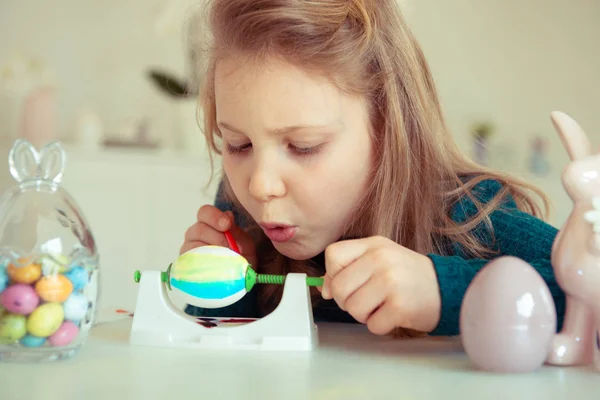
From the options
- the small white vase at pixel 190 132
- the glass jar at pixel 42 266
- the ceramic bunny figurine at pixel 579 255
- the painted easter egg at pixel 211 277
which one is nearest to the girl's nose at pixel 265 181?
the painted easter egg at pixel 211 277

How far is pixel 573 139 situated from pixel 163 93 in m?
2.73

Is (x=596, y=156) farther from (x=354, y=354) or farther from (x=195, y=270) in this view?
(x=195, y=270)

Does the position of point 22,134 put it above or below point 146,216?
above

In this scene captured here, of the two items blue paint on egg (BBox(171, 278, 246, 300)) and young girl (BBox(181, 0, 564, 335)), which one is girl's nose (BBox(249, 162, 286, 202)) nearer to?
young girl (BBox(181, 0, 564, 335))

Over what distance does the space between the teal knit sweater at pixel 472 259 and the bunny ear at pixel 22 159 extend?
0.42m

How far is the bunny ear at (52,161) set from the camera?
0.74 metres

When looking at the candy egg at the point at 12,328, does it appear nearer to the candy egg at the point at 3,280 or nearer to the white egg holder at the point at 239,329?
the candy egg at the point at 3,280

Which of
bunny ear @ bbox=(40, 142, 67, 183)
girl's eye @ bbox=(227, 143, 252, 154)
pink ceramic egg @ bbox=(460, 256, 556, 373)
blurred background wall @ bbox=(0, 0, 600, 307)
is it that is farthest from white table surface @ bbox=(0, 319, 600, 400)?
blurred background wall @ bbox=(0, 0, 600, 307)

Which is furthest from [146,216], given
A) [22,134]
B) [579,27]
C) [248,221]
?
[579,27]

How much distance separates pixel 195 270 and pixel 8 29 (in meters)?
2.75

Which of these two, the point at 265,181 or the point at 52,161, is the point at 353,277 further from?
the point at 52,161

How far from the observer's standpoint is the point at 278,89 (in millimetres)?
937

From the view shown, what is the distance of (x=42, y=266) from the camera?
2.27ft

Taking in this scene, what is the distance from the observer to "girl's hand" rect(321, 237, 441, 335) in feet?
2.52
